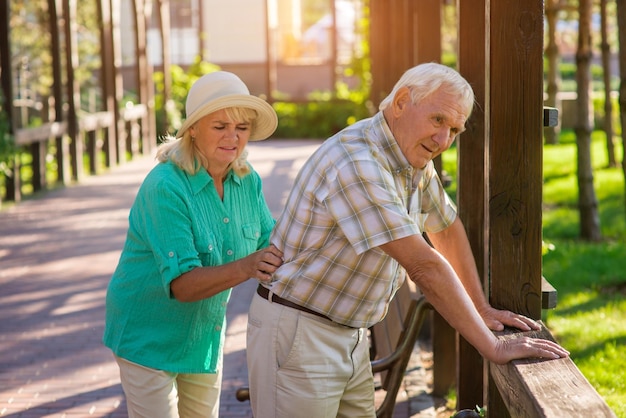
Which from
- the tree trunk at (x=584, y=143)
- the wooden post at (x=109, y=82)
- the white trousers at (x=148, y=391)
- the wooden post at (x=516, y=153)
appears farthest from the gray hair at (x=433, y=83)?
the wooden post at (x=109, y=82)

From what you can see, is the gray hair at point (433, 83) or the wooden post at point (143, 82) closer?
the gray hair at point (433, 83)

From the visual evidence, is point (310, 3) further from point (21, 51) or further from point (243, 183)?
point (243, 183)

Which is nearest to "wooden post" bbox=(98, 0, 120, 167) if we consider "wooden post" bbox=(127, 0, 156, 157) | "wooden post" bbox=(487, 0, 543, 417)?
"wooden post" bbox=(127, 0, 156, 157)

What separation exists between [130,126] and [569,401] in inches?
779

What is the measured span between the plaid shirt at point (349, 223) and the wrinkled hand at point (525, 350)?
405 millimetres

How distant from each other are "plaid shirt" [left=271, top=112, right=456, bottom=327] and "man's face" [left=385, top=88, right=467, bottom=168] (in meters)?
0.03

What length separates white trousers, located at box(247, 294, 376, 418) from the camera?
3096 mm

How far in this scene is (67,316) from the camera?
7613 millimetres

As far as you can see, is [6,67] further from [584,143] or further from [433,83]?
[433,83]

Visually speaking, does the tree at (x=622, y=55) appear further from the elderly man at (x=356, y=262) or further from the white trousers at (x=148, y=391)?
the white trousers at (x=148, y=391)

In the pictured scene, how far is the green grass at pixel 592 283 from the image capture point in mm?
5863

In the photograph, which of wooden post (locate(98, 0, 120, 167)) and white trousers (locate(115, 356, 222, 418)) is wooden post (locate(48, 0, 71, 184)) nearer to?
wooden post (locate(98, 0, 120, 167))

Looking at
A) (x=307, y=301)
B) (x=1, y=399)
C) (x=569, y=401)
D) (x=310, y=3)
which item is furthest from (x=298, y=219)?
(x=310, y=3)

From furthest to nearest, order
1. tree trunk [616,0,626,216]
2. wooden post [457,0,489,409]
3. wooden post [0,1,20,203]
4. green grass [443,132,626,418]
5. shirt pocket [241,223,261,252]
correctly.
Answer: wooden post [0,1,20,203] → tree trunk [616,0,626,216] → green grass [443,132,626,418] → wooden post [457,0,489,409] → shirt pocket [241,223,261,252]
